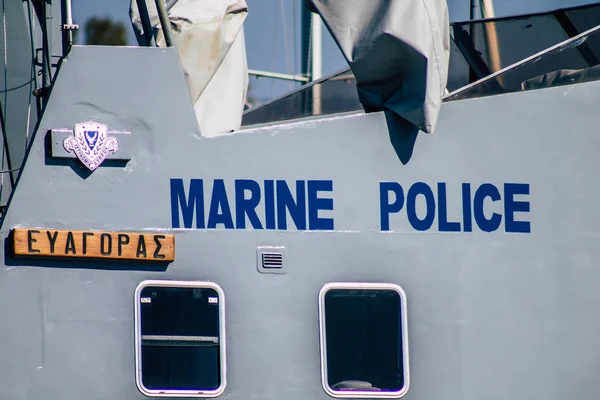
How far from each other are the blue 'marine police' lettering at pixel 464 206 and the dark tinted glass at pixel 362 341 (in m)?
0.55

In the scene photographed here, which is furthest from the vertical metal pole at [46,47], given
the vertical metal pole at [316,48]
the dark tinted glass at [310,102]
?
the vertical metal pole at [316,48]

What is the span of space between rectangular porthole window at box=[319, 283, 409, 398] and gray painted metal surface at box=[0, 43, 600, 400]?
0.24ft

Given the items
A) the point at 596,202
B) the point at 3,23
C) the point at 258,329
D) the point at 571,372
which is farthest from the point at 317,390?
the point at 3,23

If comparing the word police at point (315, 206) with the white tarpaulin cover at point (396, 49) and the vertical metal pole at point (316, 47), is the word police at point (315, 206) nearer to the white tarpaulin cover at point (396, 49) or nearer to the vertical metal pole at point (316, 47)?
the white tarpaulin cover at point (396, 49)

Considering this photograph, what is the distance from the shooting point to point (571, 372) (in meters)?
6.10

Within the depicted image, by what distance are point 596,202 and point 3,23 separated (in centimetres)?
522

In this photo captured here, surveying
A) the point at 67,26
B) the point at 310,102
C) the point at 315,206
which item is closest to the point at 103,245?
the point at 315,206

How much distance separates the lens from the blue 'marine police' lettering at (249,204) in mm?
6102

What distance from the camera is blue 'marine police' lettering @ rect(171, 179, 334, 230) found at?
20.0 feet

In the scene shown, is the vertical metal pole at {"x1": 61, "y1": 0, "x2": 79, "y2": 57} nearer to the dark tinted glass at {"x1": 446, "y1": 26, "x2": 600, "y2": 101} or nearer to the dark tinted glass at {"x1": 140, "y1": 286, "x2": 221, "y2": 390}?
the dark tinted glass at {"x1": 140, "y1": 286, "x2": 221, "y2": 390}

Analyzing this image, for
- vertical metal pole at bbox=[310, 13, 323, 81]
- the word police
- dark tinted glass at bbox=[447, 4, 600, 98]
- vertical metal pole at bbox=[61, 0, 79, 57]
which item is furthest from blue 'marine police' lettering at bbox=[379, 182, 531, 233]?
vertical metal pole at bbox=[310, 13, 323, 81]

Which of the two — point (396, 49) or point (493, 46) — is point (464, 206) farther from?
point (493, 46)

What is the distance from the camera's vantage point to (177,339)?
5996mm

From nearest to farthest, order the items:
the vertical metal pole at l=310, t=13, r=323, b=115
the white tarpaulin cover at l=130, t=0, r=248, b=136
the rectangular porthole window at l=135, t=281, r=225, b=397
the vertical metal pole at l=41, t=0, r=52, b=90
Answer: the rectangular porthole window at l=135, t=281, r=225, b=397
the vertical metal pole at l=41, t=0, r=52, b=90
the white tarpaulin cover at l=130, t=0, r=248, b=136
the vertical metal pole at l=310, t=13, r=323, b=115
